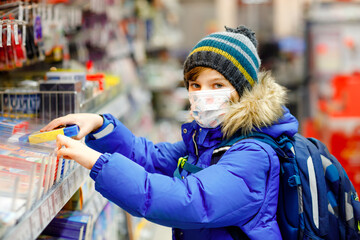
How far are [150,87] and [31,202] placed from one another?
15.3ft

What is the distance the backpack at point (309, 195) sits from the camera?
1.44m

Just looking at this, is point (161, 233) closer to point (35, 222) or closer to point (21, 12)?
point (21, 12)

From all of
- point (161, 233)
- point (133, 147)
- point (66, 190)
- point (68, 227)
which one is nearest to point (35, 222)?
point (66, 190)

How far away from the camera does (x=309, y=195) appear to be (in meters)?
1.44

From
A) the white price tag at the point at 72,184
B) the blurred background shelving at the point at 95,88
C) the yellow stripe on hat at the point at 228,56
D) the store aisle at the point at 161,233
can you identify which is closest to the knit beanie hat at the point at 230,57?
the yellow stripe on hat at the point at 228,56

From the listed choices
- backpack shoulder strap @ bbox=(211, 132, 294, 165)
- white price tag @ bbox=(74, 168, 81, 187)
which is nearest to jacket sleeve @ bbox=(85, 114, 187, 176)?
white price tag @ bbox=(74, 168, 81, 187)

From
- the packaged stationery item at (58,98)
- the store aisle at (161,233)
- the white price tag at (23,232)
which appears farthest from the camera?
the store aisle at (161,233)

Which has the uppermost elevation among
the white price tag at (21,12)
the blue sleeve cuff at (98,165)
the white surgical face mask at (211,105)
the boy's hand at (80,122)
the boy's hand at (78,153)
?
the white price tag at (21,12)

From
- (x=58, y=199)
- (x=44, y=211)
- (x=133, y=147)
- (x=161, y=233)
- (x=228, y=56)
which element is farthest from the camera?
(x=161, y=233)

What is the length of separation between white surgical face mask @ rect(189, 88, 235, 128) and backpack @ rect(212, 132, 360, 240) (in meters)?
0.11

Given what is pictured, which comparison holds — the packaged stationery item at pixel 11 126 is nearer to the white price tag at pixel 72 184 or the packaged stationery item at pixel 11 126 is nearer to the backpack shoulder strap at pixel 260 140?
the white price tag at pixel 72 184

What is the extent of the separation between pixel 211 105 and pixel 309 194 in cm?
46

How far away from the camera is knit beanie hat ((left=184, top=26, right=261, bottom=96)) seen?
154 centimetres

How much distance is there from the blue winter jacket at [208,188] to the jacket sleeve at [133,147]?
2 centimetres
